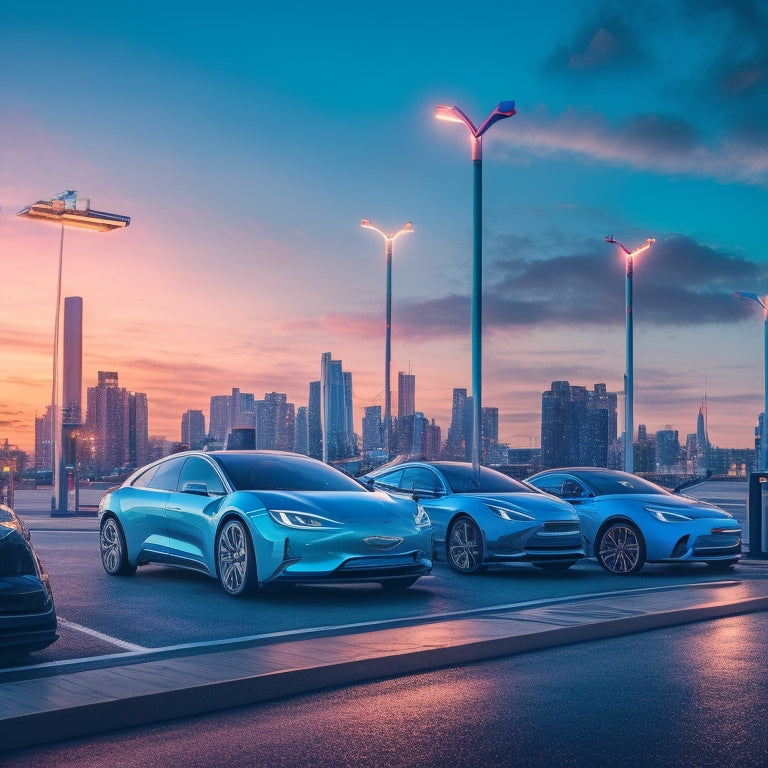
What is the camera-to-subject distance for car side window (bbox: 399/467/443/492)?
14133 mm

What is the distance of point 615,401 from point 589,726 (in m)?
46.9

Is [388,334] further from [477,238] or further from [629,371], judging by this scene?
[477,238]

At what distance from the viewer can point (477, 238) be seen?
63.0ft

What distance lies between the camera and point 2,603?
6473 mm

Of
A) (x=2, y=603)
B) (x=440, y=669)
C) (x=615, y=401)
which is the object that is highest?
(x=615, y=401)

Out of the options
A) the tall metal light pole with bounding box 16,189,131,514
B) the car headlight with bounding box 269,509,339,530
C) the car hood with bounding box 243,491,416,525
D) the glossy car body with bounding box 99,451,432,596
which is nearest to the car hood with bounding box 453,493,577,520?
the glossy car body with bounding box 99,451,432,596

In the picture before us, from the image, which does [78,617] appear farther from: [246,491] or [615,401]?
[615,401]

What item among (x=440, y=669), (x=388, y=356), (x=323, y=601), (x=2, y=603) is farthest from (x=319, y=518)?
(x=388, y=356)

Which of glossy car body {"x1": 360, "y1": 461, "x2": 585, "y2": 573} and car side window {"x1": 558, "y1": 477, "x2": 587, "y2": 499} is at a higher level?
car side window {"x1": 558, "y1": 477, "x2": 587, "y2": 499}

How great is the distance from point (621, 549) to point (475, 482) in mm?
2087

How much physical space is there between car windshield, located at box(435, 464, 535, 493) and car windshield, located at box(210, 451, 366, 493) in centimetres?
243

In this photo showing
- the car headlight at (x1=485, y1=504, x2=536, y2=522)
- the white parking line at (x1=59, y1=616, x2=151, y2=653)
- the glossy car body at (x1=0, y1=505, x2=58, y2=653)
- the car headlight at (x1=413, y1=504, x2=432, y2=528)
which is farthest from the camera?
the car headlight at (x1=485, y1=504, x2=536, y2=522)

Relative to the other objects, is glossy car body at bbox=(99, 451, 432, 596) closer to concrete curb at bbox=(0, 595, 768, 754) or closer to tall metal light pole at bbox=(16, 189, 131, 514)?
concrete curb at bbox=(0, 595, 768, 754)

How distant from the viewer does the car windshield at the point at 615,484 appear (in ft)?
47.8
